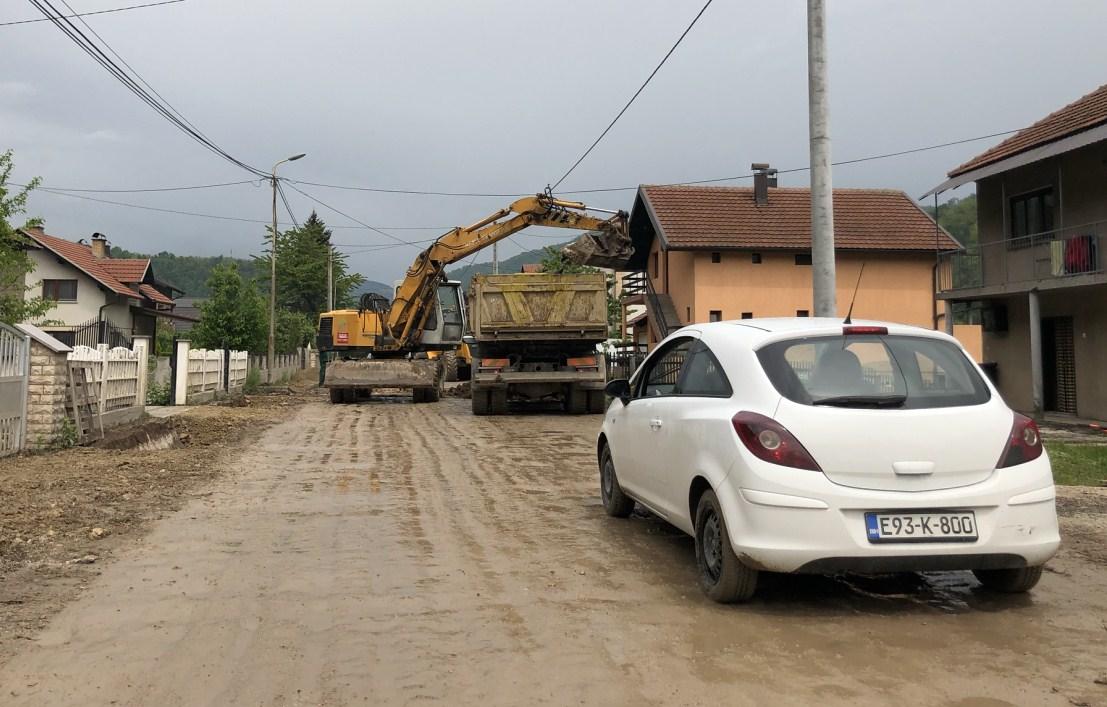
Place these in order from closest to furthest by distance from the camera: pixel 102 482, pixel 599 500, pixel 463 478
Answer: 1. pixel 599 500
2. pixel 102 482
3. pixel 463 478

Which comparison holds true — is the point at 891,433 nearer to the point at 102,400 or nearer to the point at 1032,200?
the point at 102,400

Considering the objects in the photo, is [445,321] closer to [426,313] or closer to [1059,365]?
[426,313]

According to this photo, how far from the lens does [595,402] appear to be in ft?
62.6

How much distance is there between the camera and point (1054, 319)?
18.8 meters

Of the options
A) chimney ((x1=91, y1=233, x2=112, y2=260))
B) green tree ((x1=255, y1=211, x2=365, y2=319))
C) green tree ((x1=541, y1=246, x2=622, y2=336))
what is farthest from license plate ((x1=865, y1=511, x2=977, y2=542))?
green tree ((x1=255, y1=211, x2=365, y2=319))

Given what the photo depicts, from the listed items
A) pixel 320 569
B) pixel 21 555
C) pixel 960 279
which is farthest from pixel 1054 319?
pixel 21 555

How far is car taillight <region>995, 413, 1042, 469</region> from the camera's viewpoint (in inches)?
174

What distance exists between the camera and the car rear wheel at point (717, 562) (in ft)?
14.9

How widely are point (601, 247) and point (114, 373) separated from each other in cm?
1047

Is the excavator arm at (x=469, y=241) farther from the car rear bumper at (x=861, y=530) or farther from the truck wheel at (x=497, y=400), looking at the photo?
the car rear bumper at (x=861, y=530)

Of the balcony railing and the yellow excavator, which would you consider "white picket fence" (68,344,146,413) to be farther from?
the balcony railing

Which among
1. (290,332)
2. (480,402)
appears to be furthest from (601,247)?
(290,332)

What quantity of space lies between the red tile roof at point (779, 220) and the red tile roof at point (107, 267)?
989 inches

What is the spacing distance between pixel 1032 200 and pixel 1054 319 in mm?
2659
